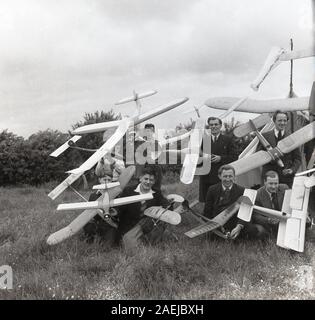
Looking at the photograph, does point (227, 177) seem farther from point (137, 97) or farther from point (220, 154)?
point (137, 97)

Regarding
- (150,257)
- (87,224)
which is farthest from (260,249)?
(87,224)

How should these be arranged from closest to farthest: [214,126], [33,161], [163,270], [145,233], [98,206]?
1. [163,270]
2. [98,206]
3. [145,233]
4. [214,126]
5. [33,161]

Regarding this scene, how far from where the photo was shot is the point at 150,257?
15.3 ft

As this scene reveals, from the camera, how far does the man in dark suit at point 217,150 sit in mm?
5906

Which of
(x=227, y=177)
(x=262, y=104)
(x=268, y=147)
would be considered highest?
(x=262, y=104)

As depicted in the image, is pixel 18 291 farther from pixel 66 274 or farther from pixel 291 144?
pixel 291 144

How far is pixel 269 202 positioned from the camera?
530 cm

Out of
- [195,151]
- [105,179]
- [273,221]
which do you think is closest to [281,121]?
[195,151]

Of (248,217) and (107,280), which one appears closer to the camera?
(107,280)

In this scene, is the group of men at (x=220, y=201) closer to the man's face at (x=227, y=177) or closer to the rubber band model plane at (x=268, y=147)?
the man's face at (x=227, y=177)

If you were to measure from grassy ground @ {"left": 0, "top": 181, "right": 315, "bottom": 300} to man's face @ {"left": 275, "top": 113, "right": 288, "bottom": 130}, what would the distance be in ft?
4.74

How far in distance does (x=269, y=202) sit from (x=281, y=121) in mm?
1096

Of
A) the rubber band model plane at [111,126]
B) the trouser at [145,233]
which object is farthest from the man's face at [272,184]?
the rubber band model plane at [111,126]

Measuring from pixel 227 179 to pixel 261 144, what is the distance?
2.94ft
